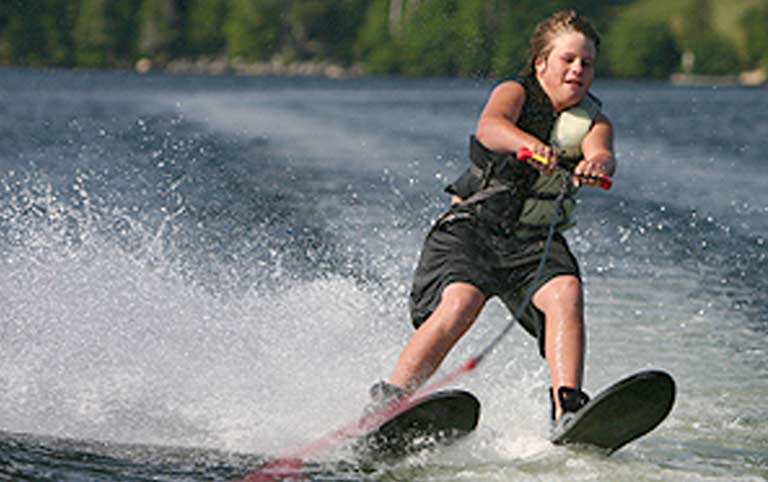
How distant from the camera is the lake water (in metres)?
4.76

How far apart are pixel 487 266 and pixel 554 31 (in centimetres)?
83

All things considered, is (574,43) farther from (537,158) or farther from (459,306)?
(459,306)

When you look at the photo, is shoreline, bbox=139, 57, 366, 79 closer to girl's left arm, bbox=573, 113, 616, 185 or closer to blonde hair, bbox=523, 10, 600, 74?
blonde hair, bbox=523, 10, 600, 74

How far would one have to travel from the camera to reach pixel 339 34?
9938 centimetres

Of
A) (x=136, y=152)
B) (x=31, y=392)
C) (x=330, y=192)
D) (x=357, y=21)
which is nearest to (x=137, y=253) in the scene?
(x=31, y=392)

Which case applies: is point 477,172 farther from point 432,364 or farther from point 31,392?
point 31,392

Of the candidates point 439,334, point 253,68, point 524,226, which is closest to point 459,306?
point 439,334

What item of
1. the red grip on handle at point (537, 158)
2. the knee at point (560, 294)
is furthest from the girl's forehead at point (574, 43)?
the knee at point (560, 294)

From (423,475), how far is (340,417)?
79 centimetres

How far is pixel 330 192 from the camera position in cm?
1377

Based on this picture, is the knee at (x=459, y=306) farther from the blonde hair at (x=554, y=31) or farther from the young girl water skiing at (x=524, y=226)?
the blonde hair at (x=554, y=31)

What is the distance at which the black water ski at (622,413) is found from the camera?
4.42 meters

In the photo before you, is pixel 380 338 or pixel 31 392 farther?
pixel 380 338

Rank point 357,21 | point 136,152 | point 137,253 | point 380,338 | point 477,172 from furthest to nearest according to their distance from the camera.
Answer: point 357,21, point 136,152, point 137,253, point 380,338, point 477,172
